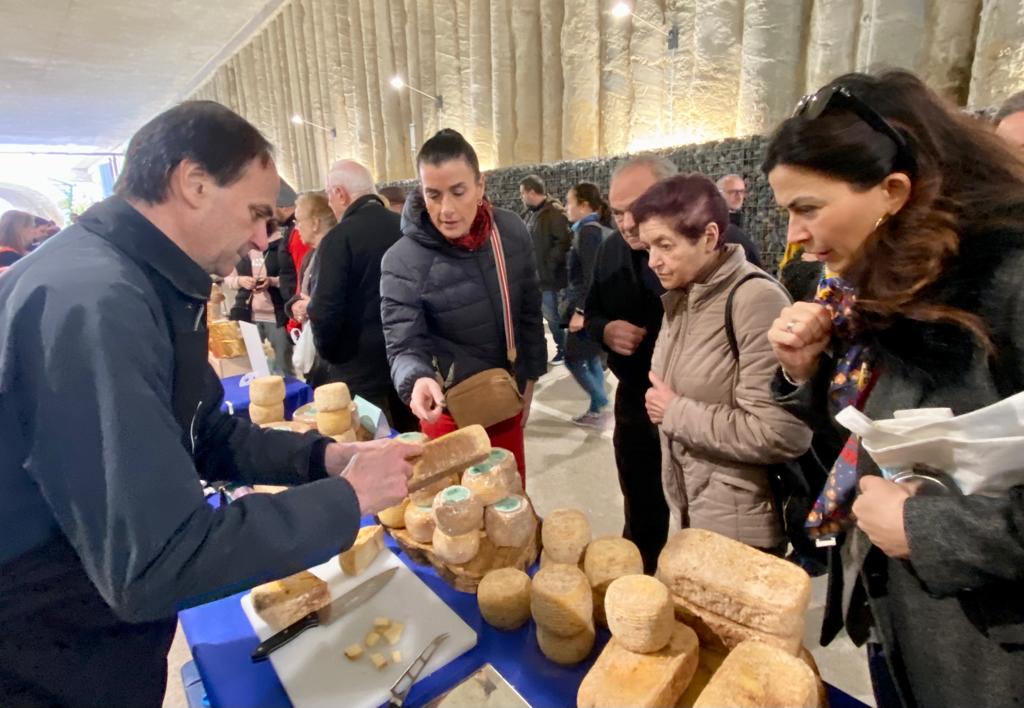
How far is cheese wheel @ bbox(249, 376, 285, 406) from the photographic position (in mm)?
1972

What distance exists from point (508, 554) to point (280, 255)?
309 cm

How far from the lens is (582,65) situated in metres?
6.23

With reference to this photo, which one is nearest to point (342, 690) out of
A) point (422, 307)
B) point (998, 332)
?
point (998, 332)

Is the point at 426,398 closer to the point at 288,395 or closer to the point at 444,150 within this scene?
the point at 444,150

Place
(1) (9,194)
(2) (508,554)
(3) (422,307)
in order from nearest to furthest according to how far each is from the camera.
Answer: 1. (2) (508,554)
2. (3) (422,307)
3. (1) (9,194)

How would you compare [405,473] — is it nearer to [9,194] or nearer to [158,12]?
[158,12]

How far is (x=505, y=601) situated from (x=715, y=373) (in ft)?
2.70

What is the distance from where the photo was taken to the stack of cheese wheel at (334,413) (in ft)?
5.56

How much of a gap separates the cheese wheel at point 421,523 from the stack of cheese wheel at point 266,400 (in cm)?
98

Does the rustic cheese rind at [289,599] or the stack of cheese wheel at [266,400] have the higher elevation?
the stack of cheese wheel at [266,400]

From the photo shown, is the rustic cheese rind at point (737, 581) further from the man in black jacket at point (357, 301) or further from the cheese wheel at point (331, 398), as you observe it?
the man in black jacket at point (357, 301)

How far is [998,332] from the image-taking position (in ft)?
2.57

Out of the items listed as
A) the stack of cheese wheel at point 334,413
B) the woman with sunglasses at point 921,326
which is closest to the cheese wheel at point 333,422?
the stack of cheese wheel at point 334,413

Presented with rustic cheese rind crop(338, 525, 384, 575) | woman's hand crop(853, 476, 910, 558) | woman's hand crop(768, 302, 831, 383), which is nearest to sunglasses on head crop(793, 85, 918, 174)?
woman's hand crop(768, 302, 831, 383)
